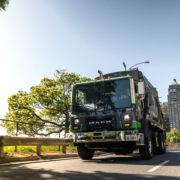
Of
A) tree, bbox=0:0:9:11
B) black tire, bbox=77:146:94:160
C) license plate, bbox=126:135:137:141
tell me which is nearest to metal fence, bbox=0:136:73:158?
black tire, bbox=77:146:94:160

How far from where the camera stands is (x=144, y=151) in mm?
9258

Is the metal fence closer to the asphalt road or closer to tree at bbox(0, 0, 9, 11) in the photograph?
the asphalt road

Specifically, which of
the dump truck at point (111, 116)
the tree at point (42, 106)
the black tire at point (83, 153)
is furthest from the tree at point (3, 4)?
the tree at point (42, 106)

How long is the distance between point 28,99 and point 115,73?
24.0m

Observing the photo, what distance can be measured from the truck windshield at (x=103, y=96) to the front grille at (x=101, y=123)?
15.4 inches

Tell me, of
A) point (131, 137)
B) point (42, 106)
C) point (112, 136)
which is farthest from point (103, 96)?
point (42, 106)

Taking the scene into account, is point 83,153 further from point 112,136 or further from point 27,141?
point 27,141

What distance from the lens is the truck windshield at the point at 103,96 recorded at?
29.1ft

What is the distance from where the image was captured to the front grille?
8633mm

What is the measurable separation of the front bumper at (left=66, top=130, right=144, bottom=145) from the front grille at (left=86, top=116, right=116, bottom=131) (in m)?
0.21

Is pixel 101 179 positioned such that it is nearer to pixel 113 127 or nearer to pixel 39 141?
pixel 113 127

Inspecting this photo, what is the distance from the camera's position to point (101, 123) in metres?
8.76

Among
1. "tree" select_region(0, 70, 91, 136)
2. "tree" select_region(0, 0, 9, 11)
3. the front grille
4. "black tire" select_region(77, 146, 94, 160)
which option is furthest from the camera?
"tree" select_region(0, 70, 91, 136)

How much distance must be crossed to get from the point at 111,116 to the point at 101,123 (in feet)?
1.45
